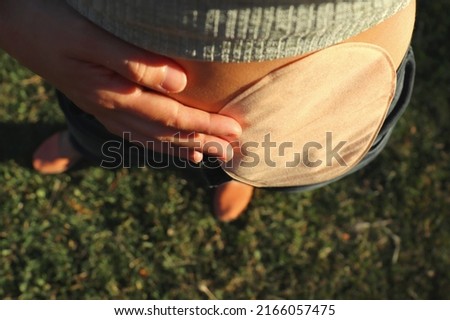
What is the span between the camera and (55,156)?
1979 mm

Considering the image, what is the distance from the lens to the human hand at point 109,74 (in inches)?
33.6

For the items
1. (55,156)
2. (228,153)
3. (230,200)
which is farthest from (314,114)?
(55,156)

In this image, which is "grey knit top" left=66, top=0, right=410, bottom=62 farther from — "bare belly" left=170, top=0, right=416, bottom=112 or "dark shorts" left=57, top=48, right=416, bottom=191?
"dark shorts" left=57, top=48, right=416, bottom=191

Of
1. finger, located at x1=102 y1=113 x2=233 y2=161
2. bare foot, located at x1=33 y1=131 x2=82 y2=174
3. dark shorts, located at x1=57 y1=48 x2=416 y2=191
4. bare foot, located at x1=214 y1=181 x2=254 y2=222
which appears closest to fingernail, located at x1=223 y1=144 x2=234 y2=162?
finger, located at x1=102 y1=113 x2=233 y2=161

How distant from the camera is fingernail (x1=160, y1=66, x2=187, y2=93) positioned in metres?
0.86

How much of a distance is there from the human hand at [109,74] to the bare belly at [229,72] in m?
0.02

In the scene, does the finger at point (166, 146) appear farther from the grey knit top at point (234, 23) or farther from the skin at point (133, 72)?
the grey knit top at point (234, 23)

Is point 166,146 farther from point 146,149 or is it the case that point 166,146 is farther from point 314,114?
point 314,114

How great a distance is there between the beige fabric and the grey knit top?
0.23 ft

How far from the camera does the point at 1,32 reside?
955 millimetres

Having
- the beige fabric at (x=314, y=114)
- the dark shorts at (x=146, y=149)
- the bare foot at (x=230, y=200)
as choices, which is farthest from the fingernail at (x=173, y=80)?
the bare foot at (x=230, y=200)

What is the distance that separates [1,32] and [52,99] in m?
1.18
